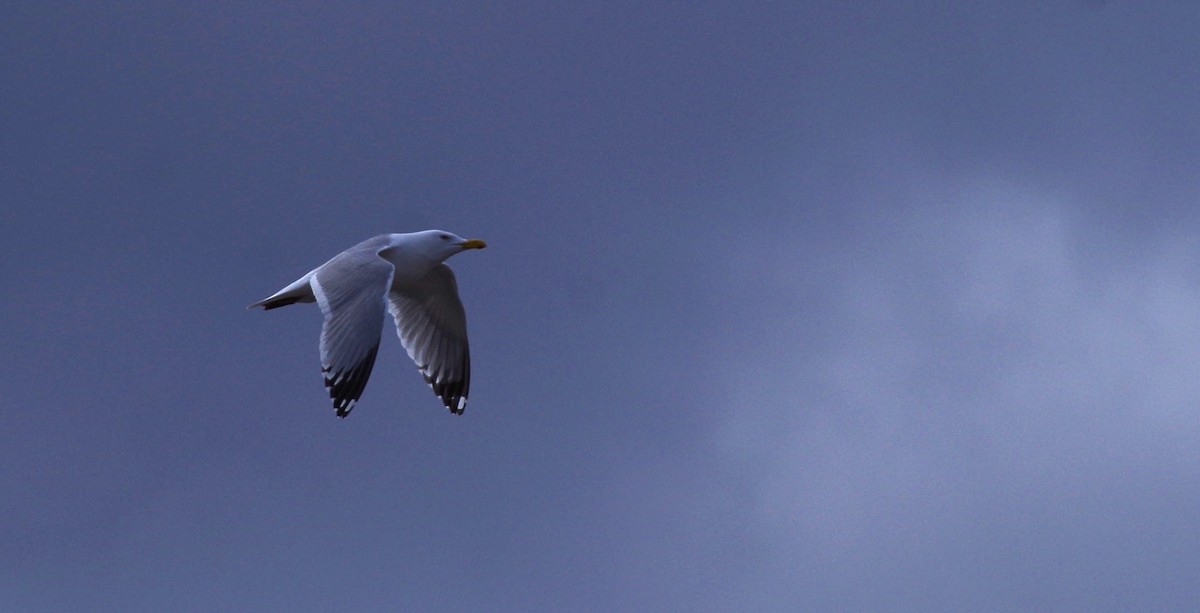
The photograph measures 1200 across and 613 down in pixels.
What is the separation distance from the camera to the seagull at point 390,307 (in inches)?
384

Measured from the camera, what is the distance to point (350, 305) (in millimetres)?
9930

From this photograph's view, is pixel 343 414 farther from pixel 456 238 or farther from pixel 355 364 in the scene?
pixel 456 238

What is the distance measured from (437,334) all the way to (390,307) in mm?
487

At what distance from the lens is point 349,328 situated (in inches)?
386

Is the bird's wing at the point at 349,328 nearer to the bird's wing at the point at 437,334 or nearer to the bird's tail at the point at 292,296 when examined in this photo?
the bird's tail at the point at 292,296

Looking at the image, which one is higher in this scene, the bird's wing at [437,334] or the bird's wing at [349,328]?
the bird's wing at [437,334]

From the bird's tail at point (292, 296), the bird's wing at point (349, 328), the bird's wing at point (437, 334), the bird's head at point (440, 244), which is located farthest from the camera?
the bird's wing at point (437, 334)

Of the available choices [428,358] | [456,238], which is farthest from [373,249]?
[428,358]

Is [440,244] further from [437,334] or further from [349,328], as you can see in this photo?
[349,328]

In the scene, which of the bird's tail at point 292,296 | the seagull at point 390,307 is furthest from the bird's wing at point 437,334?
the bird's tail at point 292,296

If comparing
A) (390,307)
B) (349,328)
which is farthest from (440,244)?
(349,328)

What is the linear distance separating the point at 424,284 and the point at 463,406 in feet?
3.75

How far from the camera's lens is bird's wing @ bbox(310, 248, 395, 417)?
381 inches

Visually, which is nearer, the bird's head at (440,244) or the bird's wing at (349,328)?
the bird's wing at (349,328)
